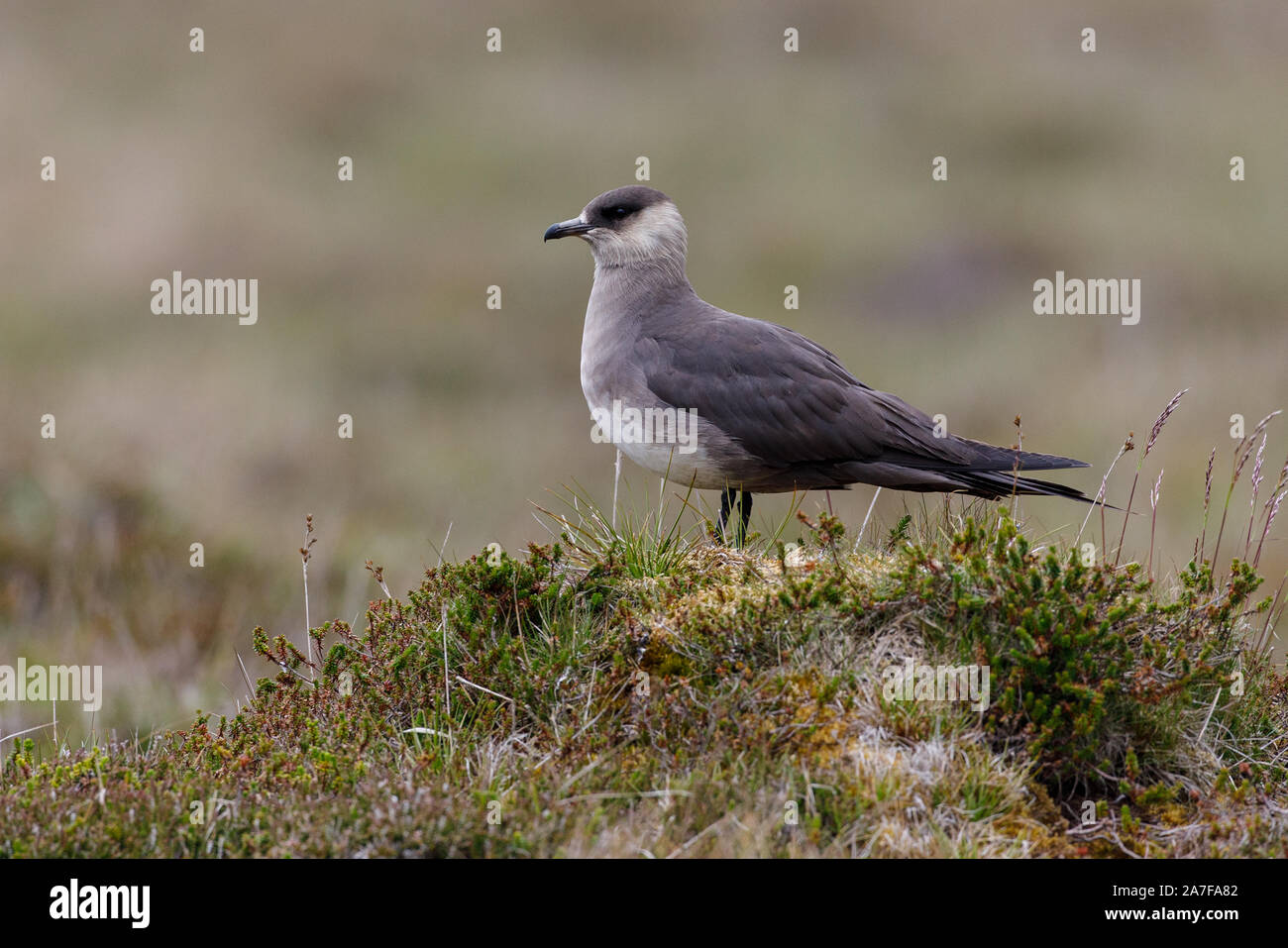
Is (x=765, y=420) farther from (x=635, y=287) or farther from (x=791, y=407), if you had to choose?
(x=635, y=287)

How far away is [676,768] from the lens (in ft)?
12.5

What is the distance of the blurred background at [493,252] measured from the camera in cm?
895

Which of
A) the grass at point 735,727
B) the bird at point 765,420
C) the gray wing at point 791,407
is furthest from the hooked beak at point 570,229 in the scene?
the grass at point 735,727

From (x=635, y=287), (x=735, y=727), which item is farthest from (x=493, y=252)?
(x=735, y=727)

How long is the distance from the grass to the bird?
97cm

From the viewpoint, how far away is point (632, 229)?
20.9 feet

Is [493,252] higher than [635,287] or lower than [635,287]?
higher

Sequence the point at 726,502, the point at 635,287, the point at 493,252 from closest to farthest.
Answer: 1. the point at 726,502
2. the point at 635,287
3. the point at 493,252

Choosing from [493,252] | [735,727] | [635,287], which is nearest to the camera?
[735,727]

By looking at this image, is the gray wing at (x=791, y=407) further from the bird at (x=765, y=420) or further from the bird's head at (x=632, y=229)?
the bird's head at (x=632, y=229)

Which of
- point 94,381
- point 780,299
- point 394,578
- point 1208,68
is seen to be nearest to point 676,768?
point 394,578

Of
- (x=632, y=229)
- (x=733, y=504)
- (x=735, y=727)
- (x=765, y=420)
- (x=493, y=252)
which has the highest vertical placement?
(x=493, y=252)

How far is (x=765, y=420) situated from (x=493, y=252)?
1255cm
